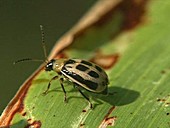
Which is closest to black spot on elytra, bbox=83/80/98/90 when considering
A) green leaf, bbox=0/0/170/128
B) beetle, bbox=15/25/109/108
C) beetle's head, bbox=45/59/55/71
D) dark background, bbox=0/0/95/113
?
beetle, bbox=15/25/109/108

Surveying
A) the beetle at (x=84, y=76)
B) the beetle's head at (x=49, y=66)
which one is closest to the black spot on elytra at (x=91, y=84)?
the beetle at (x=84, y=76)

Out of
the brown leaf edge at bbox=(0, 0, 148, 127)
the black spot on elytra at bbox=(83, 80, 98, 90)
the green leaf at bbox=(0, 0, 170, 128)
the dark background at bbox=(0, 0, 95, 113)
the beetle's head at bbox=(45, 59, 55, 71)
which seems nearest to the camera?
the green leaf at bbox=(0, 0, 170, 128)

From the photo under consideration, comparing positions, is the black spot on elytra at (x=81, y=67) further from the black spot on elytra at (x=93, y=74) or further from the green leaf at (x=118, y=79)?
the green leaf at (x=118, y=79)

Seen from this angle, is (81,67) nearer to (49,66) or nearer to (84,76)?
(84,76)

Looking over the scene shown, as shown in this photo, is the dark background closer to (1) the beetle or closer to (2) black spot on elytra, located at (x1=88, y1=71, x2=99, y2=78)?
(1) the beetle

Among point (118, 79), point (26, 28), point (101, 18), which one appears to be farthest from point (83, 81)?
point (26, 28)
